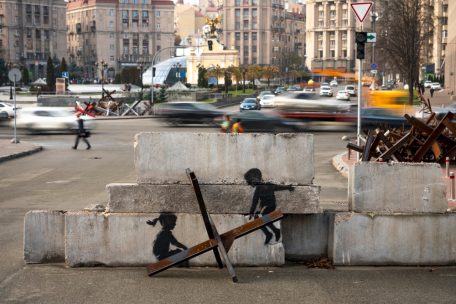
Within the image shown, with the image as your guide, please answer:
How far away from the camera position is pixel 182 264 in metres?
8.90

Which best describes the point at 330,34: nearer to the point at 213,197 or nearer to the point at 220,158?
the point at 220,158

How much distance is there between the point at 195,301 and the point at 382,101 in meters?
43.9

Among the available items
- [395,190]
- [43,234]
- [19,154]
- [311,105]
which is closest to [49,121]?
[19,154]

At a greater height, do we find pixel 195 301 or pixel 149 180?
pixel 149 180

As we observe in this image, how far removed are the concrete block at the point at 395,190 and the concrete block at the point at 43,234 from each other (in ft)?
11.0

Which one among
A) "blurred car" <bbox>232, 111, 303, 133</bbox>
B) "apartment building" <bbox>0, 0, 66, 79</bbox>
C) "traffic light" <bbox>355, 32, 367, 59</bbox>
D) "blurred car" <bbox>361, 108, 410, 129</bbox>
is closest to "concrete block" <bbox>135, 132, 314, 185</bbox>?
"traffic light" <bbox>355, 32, 367, 59</bbox>

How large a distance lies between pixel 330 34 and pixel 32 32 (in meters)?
69.7

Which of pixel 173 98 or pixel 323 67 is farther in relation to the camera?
pixel 323 67

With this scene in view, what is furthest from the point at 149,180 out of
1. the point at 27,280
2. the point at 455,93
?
the point at 455,93

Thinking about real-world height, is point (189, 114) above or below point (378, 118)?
below

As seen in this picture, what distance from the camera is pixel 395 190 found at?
9.05 m

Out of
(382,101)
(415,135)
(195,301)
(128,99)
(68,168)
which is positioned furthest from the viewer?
(128,99)

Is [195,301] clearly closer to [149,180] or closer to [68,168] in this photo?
[149,180]

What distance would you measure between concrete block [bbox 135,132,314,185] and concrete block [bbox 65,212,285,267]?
44 centimetres
